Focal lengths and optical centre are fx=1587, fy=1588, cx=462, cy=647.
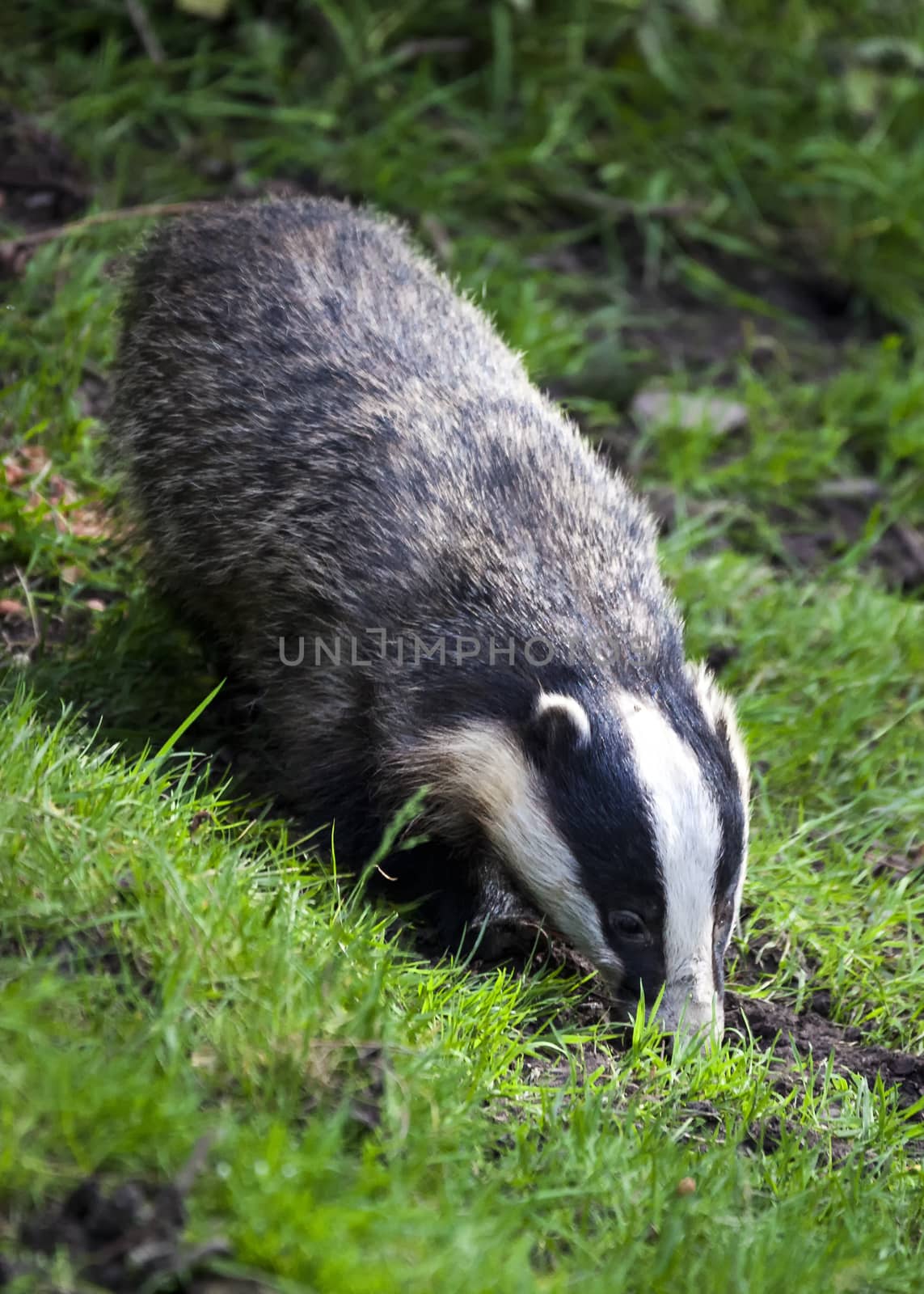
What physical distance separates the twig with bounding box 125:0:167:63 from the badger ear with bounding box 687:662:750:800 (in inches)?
169

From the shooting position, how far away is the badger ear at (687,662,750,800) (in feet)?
13.5

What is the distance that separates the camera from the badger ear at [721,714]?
4.12 metres

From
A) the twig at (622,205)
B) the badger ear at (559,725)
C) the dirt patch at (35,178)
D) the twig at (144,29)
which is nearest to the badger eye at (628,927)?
the badger ear at (559,725)

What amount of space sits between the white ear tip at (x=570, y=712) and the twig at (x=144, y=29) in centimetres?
445

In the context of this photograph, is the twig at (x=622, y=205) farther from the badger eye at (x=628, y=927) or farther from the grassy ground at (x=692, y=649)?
the badger eye at (x=628, y=927)

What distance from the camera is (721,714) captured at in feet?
13.7

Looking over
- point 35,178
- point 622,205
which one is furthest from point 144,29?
point 622,205

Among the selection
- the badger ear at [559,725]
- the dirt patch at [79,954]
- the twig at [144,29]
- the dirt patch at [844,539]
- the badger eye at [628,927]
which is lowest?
the dirt patch at [844,539]

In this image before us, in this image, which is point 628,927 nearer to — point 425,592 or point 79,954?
point 425,592

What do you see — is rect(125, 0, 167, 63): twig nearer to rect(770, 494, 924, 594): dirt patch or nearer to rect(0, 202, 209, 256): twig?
rect(0, 202, 209, 256): twig

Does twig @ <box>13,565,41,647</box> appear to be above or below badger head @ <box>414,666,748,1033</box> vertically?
below

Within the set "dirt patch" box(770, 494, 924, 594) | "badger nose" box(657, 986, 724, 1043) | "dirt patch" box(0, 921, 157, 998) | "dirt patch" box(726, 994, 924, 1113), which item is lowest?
"dirt patch" box(726, 994, 924, 1113)

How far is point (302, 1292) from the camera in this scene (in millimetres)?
2537

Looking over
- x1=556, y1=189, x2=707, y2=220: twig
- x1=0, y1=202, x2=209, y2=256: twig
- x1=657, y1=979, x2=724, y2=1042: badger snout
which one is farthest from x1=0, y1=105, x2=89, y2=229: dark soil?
x1=657, y1=979, x2=724, y2=1042: badger snout
